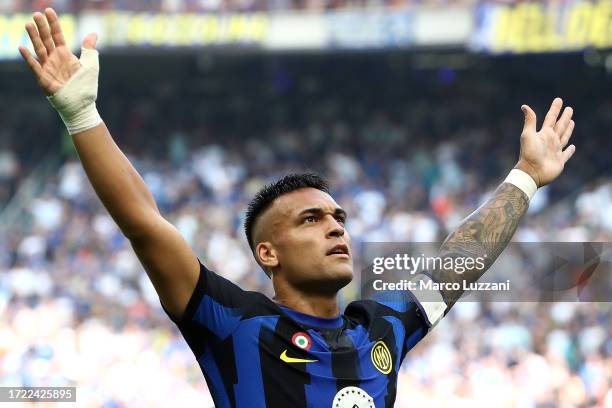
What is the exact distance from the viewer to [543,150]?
4008 millimetres

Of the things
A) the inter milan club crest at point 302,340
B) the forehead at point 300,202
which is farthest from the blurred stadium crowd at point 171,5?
the inter milan club crest at point 302,340

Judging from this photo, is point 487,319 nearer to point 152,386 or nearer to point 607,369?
point 607,369

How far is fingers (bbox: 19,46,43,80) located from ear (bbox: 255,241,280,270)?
969 millimetres

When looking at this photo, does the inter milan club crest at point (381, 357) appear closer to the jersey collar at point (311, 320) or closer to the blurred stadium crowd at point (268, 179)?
the jersey collar at point (311, 320)

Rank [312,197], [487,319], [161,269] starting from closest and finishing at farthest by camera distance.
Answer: [161,269], [312,197], [487,319]

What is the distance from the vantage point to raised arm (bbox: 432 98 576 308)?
3914 millimetres

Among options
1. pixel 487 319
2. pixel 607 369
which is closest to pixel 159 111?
pixel 487 319

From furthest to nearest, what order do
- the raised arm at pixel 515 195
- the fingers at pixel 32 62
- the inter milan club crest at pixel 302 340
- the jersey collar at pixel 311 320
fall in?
1. the raised arm at pixel 515 195
2. the jersey collar at pixel 311 320
3. the inter milan club crest at pixel 302 340
4. the fingers at pixel 32 62

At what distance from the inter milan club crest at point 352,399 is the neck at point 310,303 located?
0.31m

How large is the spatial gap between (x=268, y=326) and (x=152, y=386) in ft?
25.6

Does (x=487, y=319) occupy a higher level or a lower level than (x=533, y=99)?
lower

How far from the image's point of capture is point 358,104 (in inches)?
777

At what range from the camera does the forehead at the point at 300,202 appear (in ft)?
12.1

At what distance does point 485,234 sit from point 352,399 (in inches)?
35.6
